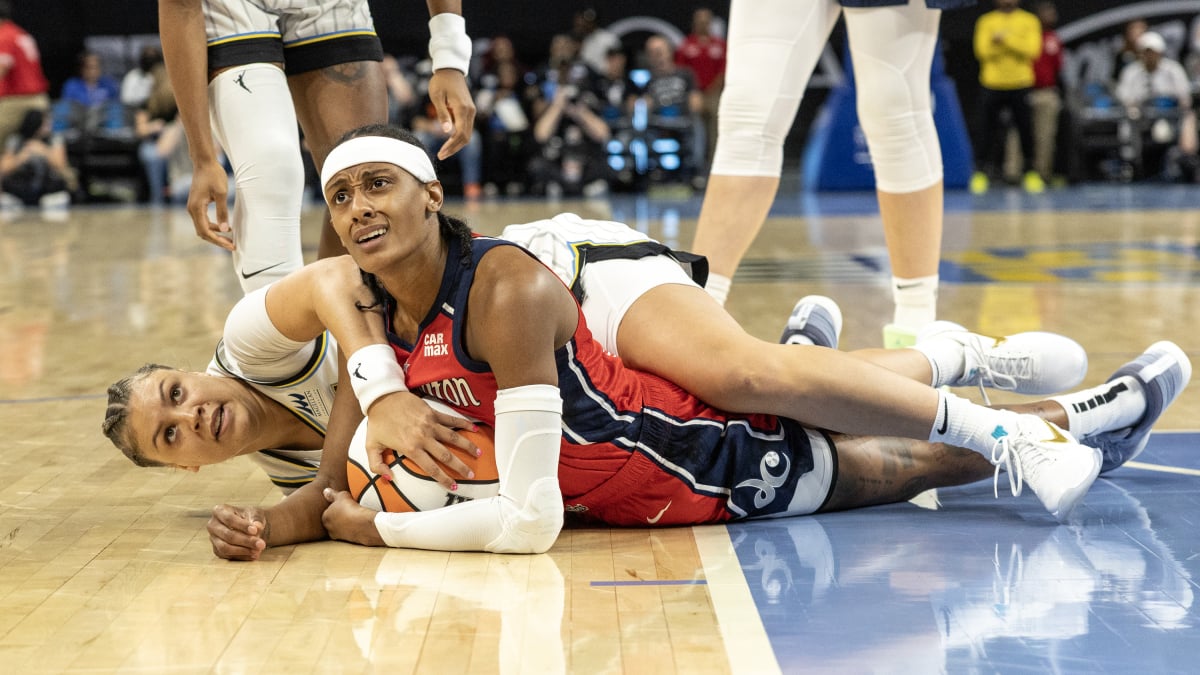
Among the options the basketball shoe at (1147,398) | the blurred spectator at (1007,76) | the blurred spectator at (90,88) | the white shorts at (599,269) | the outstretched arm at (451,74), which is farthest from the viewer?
the blurred spectator at (90,88)

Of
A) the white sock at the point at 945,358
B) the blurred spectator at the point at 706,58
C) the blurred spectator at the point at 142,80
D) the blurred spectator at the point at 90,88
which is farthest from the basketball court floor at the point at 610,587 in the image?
the blurred spectator at the point at 90,88

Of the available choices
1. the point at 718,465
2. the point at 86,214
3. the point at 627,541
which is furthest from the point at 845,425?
the point at 86,214

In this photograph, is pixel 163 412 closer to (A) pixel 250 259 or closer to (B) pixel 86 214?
(A) pixel 250 259

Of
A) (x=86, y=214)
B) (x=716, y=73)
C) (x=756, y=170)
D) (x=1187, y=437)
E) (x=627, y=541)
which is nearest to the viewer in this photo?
(x=627, y=541)

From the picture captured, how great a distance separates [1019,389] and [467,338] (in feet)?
4.58

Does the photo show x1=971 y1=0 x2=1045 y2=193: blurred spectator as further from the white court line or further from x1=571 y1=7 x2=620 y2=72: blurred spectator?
the white court line

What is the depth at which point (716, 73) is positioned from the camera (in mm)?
13062

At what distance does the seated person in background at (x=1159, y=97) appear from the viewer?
41.7ft

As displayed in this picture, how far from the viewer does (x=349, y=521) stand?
2.56m

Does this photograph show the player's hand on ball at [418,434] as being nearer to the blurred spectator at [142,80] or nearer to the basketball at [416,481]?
the basketball at [416,481]

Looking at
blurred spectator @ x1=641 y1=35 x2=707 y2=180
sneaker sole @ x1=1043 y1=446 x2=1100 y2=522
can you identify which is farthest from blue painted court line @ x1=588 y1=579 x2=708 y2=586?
blurred spectator @ x1=641 y1=35 x2=707 y2=180

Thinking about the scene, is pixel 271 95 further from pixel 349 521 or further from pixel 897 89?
pixel 897 89

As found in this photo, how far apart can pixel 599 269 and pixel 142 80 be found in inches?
464

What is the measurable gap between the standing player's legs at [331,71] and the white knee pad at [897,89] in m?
1.24
